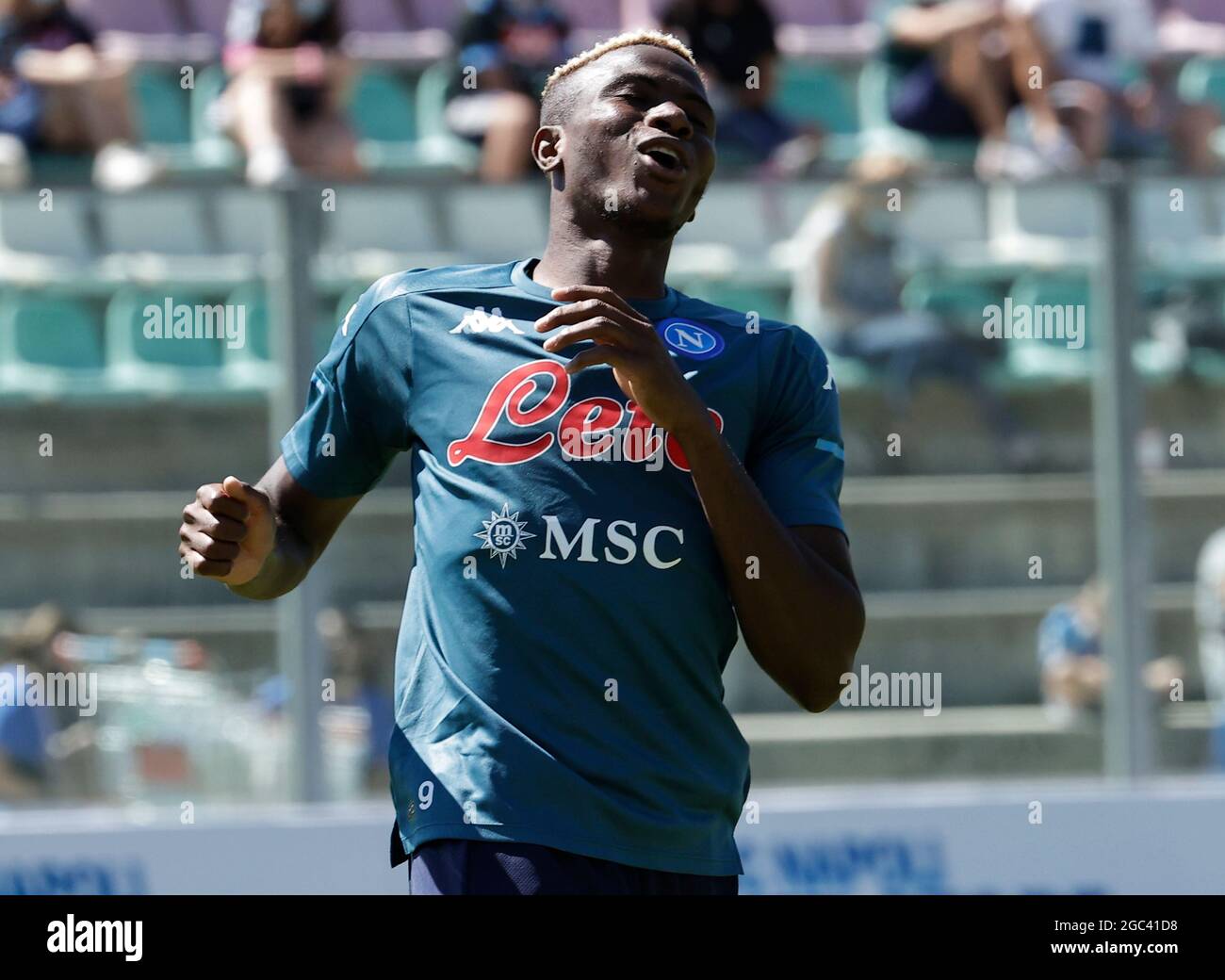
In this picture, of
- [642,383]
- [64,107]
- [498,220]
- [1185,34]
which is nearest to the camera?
[642,383]

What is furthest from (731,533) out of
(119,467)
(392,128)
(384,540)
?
(392,128)

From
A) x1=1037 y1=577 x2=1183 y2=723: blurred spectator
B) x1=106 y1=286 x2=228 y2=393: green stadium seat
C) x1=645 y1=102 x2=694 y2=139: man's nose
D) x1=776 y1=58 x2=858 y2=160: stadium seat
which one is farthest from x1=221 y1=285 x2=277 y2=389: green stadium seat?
x1=776 y1=58 x2=858 y2=160: stadium seat

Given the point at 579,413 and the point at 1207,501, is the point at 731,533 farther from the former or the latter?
the point at 1207,501

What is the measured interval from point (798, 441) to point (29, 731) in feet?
10.8

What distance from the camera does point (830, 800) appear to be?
208 inches

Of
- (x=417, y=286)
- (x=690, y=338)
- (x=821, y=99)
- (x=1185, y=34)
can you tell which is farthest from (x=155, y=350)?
(x=1185, y=34)

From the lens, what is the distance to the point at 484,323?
247cm

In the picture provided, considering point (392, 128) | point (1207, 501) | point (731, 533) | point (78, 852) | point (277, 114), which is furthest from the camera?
point (392, 128)

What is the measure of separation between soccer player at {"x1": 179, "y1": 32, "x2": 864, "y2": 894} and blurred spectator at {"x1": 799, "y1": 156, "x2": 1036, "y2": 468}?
3.00 m

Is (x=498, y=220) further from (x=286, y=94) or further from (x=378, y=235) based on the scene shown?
(x=286, y=94)

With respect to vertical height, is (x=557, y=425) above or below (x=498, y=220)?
below

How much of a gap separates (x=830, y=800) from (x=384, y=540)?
1458 millimetres

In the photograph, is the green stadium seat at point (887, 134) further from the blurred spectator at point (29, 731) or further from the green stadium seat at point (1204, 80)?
the blurred spectator at point (29, 731)

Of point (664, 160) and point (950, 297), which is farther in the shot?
point (950, 297)
